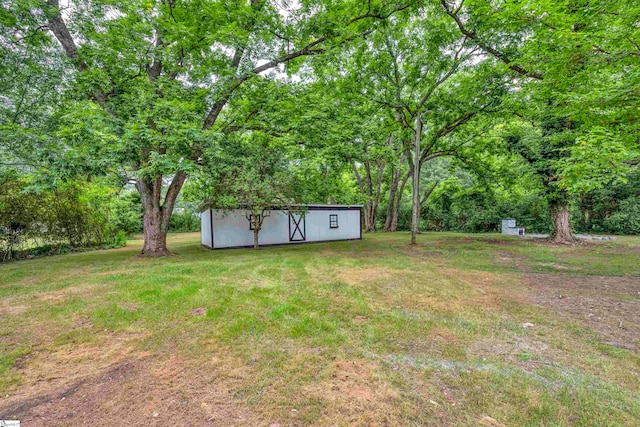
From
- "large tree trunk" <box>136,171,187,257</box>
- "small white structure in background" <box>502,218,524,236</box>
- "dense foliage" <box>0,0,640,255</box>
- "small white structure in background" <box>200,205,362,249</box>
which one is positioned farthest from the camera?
"small white structure in background" <box>502,218,524,236</box>

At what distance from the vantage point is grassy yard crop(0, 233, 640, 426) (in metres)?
1.99

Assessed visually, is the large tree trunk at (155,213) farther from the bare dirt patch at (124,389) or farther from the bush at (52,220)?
the bare dirt patch at (124,389)

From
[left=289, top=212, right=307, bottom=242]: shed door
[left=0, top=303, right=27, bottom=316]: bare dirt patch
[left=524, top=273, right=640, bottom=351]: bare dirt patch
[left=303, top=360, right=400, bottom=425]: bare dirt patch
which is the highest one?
[left=289, top=212, right=307, bottom=242]: shed door

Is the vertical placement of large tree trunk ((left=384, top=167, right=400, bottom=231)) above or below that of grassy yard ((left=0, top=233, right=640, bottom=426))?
above

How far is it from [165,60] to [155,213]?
4.76m

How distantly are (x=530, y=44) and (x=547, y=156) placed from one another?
22.6 ft

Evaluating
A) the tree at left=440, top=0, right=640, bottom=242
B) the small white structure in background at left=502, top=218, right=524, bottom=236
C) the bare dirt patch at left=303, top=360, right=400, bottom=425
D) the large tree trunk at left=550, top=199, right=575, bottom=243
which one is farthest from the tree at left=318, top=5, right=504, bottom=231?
the bare dirt patch at left=303, top=360, right=400, bottom=425

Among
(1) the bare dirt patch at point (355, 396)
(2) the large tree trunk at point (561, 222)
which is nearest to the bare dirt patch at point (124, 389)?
(1) the bare dirt patch at point (355, 396)

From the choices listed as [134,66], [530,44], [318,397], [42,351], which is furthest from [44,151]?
[530,44]

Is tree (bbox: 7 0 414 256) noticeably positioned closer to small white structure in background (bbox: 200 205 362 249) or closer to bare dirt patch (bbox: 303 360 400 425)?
small white structure in background (bbox: 200 205 362 249)

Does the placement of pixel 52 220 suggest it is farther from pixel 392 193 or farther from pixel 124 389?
pixel 392 193

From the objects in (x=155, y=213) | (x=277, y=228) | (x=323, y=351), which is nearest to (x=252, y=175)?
(x=155, y=213)

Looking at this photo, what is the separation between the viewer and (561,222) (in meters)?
11.1

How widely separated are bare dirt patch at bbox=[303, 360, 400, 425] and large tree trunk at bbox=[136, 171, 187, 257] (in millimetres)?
8460
